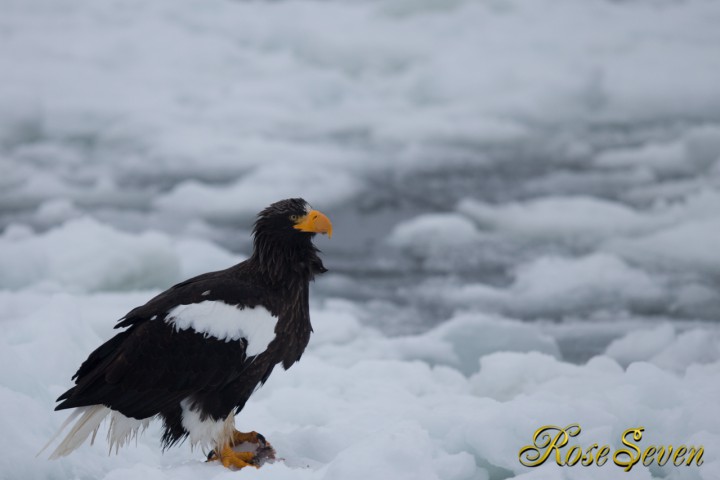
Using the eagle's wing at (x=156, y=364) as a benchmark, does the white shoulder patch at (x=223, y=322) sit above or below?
above

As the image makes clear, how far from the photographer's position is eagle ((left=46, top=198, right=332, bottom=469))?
9.92 feet

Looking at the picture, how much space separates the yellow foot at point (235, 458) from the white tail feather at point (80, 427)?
404mm

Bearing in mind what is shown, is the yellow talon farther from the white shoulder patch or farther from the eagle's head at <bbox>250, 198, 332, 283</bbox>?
the eagle's head at <bbox>250, 198, 332, 283</bbox>

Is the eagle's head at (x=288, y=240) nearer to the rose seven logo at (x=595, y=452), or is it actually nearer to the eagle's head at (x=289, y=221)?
the eagle's head at (x=289, y=221)

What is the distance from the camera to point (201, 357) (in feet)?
10.1

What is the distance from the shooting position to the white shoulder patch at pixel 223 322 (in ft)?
10.1

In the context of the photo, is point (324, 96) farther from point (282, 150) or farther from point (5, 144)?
point (5, 144)

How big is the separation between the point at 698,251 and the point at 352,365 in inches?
129

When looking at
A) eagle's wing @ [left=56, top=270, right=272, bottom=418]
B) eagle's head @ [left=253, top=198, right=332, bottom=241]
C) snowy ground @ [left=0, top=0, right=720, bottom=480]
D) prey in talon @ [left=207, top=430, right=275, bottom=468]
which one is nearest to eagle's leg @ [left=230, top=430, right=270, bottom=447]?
prey in talon @ [left=207, top=430, right=275, bottom=468]

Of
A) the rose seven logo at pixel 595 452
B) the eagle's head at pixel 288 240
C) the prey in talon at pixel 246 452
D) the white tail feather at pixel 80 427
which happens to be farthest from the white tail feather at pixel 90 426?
the rose seven logo at pixel 595 452

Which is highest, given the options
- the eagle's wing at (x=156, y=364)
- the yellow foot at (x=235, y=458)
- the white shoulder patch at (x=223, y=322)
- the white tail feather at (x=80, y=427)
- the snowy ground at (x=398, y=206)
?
the snowy ground at (x=398, y=206)

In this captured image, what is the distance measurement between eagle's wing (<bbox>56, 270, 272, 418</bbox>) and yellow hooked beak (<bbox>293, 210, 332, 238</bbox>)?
1.21 ft

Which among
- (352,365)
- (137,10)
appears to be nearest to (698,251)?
(352,365)

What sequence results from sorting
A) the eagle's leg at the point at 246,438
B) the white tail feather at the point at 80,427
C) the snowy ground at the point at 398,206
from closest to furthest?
the white tail feather at the point at 80,427, the eagle's leg at the point at 246,438, the snowy ground at the point at 398,206
